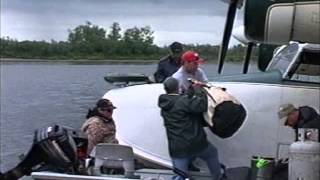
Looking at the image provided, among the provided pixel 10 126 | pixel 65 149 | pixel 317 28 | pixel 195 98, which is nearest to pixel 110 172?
pixel 65 149

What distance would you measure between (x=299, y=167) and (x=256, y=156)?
1.20 metres

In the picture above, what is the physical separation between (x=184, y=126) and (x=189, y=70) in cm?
95

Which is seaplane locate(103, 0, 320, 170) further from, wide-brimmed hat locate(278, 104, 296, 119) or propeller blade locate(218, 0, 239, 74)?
wide-brimmed hat locate(278, 104, 296, 119)

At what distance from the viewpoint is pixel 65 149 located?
7.58 meters

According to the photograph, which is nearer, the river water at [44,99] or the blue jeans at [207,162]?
the blue jeans at [207,162]

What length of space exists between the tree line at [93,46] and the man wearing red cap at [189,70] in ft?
31.6

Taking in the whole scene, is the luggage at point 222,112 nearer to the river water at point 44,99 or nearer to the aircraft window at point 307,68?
the aircraft window at point 307,68

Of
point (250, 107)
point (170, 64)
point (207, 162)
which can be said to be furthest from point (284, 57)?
point (207, 162)

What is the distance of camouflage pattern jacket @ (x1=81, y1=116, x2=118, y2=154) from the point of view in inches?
314

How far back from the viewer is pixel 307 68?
8250 mm

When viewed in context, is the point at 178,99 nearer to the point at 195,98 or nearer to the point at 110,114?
the point at 195,98

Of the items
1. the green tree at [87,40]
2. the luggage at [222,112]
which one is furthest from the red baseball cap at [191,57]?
the green tree at [87,40]

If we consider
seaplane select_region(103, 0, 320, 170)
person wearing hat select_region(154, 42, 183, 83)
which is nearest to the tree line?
person wearing hat select_region(154, 42, 183, 83)

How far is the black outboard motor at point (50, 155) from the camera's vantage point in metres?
7.52
